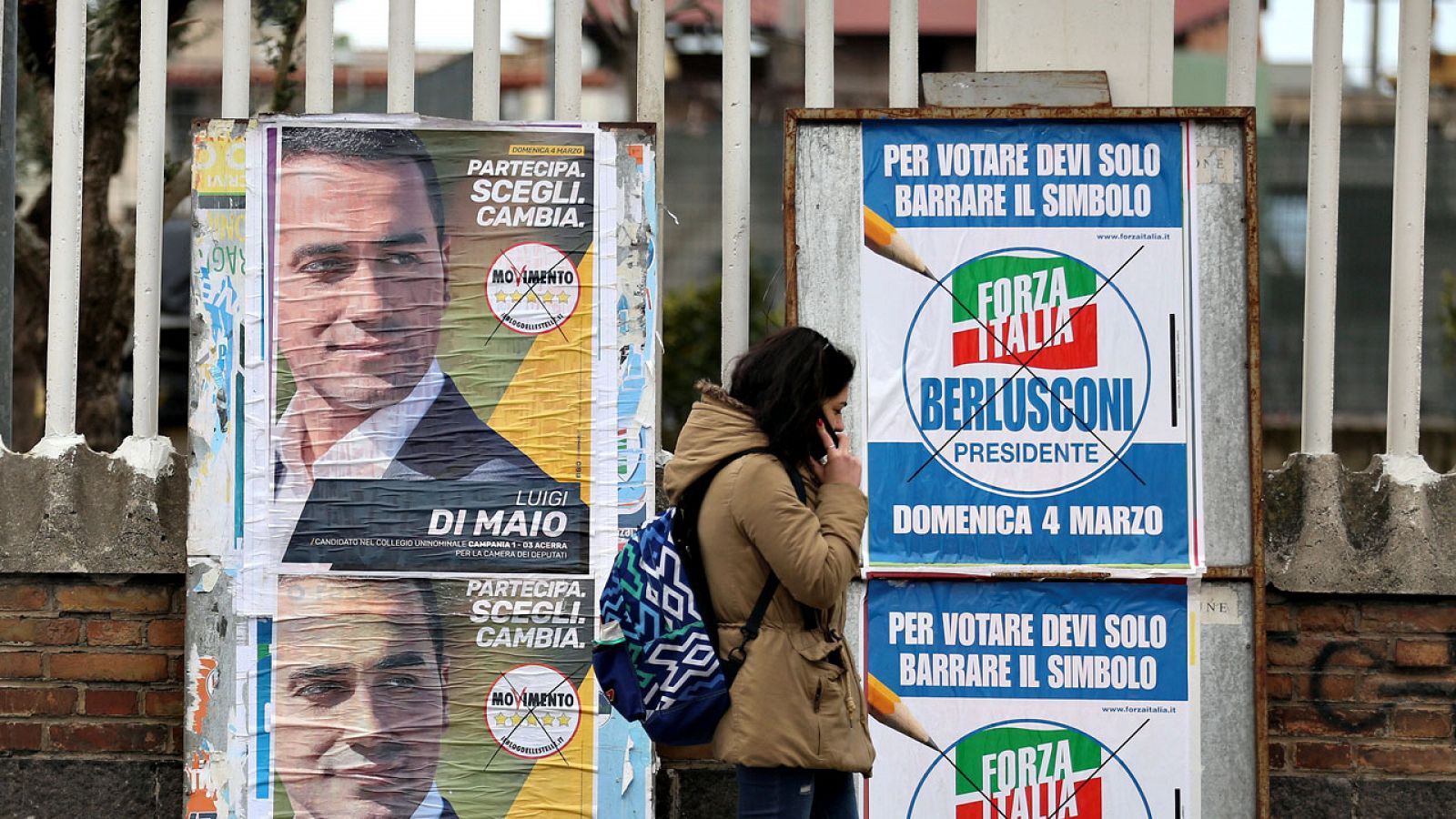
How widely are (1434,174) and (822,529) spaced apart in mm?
13316

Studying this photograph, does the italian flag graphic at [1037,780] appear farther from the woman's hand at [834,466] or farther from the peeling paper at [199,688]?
the peeling paper at [199,688]

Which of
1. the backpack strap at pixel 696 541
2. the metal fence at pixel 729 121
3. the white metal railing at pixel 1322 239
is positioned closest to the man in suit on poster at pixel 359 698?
the metal fence at pixel 729 121

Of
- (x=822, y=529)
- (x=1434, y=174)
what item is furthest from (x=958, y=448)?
(x=1434, y=174)

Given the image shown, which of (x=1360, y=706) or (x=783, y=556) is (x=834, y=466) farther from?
(x=1360, y=706)

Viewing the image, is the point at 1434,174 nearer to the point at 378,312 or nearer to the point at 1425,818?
the point at 1425,818

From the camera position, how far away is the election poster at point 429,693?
4.14 meters

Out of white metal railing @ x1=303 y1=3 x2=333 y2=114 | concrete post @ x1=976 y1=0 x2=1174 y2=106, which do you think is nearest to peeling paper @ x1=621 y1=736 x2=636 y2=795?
white metal railing @ x1=303 y1=3 x2=333 y2=114

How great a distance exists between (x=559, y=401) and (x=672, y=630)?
44.2 inches

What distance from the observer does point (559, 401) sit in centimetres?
416

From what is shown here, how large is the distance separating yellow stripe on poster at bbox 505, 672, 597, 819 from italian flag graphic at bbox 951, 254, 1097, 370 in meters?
1.40

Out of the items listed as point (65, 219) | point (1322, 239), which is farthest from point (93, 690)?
point (1322, 239)

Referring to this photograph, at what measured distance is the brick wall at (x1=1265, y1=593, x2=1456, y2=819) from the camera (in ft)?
14.2

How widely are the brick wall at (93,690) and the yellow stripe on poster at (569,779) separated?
3.70 ft

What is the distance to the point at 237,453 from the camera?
4.14 m
